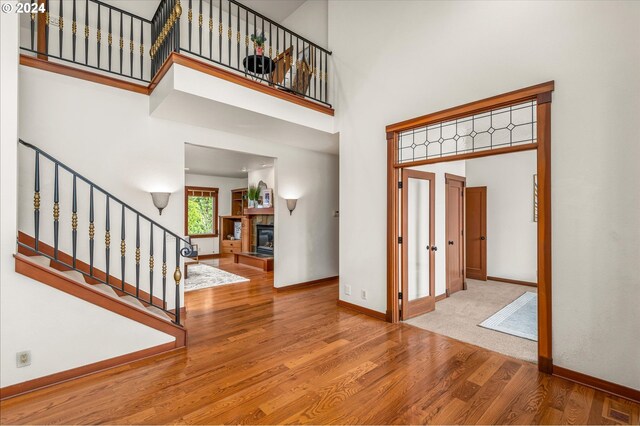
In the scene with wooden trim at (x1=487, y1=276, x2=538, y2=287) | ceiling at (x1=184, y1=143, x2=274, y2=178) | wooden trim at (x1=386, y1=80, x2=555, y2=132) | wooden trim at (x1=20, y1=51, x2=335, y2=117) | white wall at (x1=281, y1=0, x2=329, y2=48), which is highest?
white wall at (x1=281, y1=0, x2=329, y2=48)

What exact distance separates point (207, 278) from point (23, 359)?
4.19m

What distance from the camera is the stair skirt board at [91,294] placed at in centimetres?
230

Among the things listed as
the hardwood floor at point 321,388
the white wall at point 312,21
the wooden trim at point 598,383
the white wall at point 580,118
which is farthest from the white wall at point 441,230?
the white wall at point 312,21

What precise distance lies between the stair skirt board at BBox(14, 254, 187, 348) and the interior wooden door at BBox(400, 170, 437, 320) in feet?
9.10

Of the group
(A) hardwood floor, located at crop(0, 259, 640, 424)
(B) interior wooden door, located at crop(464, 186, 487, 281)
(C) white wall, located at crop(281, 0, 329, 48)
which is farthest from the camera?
(B) interior wooden door, located at crop(464, 186, 487, 281)

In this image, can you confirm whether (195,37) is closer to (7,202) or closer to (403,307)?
(7,202)

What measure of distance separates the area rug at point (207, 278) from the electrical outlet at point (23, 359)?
3.25 metres

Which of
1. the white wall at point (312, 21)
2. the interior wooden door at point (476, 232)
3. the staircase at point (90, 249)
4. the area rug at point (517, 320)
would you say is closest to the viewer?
the staircase at point (90, 249)

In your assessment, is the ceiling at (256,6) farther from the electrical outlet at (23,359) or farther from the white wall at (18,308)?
the electrical outlet at (23,359)

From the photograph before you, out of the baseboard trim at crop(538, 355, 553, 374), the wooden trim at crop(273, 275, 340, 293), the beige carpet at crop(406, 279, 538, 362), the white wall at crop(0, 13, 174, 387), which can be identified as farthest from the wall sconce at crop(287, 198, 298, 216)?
the baseboard trim at crop(538, 355, 553, 374)

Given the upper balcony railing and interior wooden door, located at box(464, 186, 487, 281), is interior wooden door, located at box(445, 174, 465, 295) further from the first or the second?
the upper balcony railing

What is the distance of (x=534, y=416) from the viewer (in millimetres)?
2090

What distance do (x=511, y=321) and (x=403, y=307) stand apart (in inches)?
58.0

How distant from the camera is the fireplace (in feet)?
27.1
